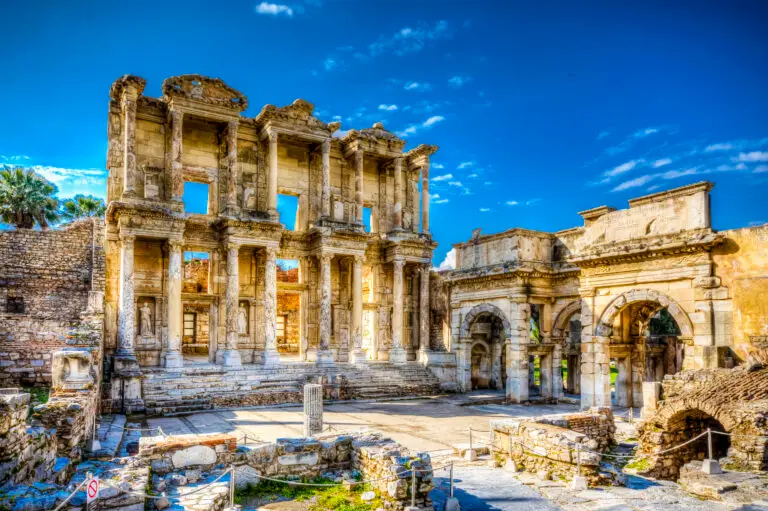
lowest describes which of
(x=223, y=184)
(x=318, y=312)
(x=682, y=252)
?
(x=318, y=312)

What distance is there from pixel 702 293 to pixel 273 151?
55.4 feet

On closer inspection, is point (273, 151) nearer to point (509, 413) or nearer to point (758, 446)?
point (509, 413)

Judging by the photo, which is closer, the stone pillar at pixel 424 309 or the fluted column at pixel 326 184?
the fluted column at pixel 326 184

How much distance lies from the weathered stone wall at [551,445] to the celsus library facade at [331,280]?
473 centimetres

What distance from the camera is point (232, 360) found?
2186 cm

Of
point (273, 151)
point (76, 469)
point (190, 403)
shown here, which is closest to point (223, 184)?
point (273, 151)

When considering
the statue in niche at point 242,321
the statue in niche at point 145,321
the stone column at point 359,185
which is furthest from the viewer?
the stone column at point 359,185

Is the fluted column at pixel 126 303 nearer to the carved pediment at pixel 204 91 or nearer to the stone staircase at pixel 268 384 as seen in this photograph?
the stone staircase at pixel 268 384

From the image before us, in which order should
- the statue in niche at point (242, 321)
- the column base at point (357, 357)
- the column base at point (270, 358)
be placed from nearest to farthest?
the column base at point (270, 358) < the statue in niche at point (242, 321) < the column base at point (357, 357)

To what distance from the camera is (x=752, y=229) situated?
1477cm

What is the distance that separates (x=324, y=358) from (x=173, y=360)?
234 inches

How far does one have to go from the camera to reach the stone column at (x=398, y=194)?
27631mm

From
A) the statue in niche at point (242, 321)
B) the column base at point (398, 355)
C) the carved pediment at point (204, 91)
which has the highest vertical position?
the carved pediment at point (204, 91)

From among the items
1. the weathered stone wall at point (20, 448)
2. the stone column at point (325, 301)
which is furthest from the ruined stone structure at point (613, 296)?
the weathered stone wall at point (20, 448)
